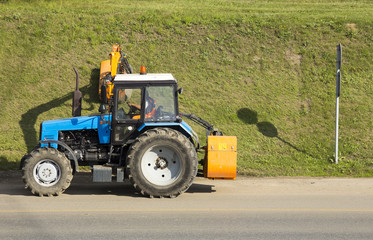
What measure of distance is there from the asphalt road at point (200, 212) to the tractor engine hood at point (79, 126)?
1.25 m

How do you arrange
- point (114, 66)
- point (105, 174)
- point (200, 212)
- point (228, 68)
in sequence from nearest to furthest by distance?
point (200, 212) < point (105, 174) < point (114, 66) < point (228, 68)

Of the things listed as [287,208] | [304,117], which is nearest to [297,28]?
[304,117]

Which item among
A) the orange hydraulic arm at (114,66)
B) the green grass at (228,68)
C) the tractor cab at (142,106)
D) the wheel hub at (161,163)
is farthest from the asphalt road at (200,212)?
the orange hydraulic arm at (114,66)

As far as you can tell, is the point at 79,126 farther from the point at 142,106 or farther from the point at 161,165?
the point at 161,165

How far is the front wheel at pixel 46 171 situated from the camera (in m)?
10.0

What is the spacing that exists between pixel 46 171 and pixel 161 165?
2.34 m

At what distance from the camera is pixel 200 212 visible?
888cm

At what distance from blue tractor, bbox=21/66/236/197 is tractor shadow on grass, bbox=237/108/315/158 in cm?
431

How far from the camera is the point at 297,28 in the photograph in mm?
20125

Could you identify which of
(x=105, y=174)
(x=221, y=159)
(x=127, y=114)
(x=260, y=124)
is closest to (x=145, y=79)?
(x=127, y=114)

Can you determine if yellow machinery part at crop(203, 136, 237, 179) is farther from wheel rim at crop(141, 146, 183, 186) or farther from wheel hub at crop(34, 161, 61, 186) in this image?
wheel hub at crop(34, 161, 61, 186)

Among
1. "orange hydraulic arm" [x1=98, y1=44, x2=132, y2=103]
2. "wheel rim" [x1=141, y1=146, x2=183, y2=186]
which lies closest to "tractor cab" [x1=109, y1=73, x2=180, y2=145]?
"wheel rim" [x1=141, y1=146, x2=183, y2=186]

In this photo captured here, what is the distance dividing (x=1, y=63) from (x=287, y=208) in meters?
12.6

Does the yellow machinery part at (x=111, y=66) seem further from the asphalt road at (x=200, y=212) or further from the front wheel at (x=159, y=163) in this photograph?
the front wheel at (x=159, y=163)
